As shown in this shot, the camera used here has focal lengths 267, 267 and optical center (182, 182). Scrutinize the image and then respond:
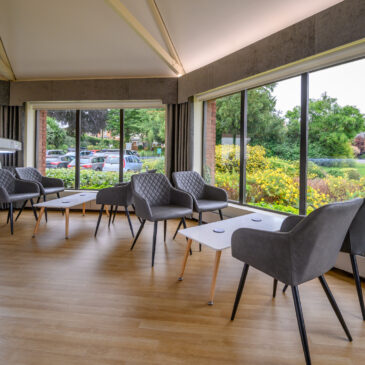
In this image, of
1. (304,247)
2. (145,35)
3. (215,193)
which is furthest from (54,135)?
(304,247)

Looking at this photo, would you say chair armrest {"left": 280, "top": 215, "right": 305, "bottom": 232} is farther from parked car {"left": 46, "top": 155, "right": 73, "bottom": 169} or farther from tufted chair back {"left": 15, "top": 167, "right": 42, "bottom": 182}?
parked car {"left": 46, "top": 155, "right": 73, "bottom": 169}

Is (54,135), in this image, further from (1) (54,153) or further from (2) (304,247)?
(2) (304,247)

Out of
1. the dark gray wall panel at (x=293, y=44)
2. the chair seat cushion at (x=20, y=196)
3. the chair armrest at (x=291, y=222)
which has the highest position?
the dark gray wall panel at (x=293, y=44)

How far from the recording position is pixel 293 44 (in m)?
2.99

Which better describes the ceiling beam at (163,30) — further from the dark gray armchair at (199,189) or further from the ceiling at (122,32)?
the dark gray armchair at (199,189)

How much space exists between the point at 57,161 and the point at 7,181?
49.8 inches

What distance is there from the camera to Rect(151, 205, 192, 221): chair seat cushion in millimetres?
2787

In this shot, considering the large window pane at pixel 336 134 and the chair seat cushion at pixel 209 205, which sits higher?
the large window pane at pixel 336 134

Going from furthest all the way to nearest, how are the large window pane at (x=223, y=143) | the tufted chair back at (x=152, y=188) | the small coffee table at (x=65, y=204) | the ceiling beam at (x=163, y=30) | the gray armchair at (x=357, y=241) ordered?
the large window pane at (x=223, y=143) < the ceiling beam at (x=163, y=30) < the small coffee table at (x=65, y=204) < the tufted chair back at (x=152, y=188) < the gray armchair at (x=357, y=241)

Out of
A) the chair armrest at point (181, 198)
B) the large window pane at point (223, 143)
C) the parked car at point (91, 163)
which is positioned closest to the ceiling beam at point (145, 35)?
the large window pane at point (223, 143)

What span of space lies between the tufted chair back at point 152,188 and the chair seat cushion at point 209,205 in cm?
44

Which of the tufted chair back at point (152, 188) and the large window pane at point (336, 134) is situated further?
the tufted chair back at point (152, 188)

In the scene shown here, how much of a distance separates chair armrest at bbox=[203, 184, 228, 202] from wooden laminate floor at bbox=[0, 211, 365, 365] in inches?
34.0

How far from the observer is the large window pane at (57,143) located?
18.3 ft
